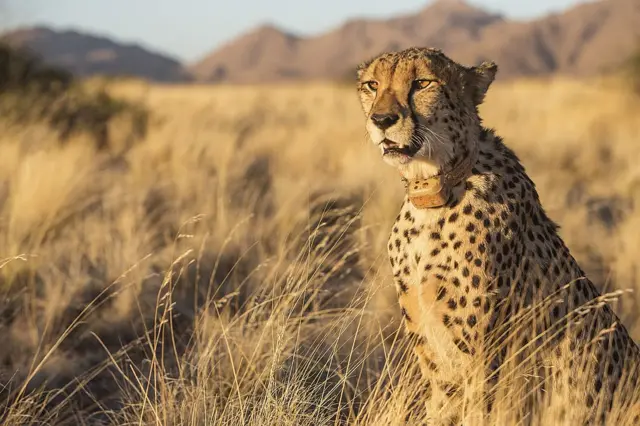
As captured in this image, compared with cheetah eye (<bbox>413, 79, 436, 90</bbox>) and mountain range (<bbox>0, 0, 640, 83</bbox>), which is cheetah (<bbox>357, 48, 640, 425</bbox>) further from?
mountain range (<bbox>0, 0, 640, 83</bbox>)

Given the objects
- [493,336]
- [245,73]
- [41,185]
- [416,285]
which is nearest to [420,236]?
[416,285]

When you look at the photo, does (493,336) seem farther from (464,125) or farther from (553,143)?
(553,143)

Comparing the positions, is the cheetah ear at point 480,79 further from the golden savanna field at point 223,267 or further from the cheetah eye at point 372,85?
the golden savanna field at point 223,267

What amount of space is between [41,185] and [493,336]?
3.52 meters

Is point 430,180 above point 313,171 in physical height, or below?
above

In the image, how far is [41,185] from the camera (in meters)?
4.88

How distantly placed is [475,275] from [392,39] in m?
87.6

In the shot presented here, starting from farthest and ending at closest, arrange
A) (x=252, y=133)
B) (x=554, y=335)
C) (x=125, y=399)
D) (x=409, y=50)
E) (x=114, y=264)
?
1. (x=252, y=133)
2. (x=114, y=264)
3. (x=125, y=399)
4. (x=409, y=50)
5. (x=554, y=335)

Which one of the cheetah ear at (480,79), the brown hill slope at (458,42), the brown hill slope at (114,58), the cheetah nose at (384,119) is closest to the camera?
the cheetah nose at (384,119)

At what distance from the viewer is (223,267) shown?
4.46 meters

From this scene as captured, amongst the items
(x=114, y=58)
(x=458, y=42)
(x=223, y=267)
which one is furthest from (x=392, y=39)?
(x=223, y=267)

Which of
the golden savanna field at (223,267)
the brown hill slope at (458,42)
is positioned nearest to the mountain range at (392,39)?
the brown hill slope at (458,42)

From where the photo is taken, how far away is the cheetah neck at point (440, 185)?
84.9 inches

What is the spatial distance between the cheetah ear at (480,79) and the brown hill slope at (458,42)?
279 ft
